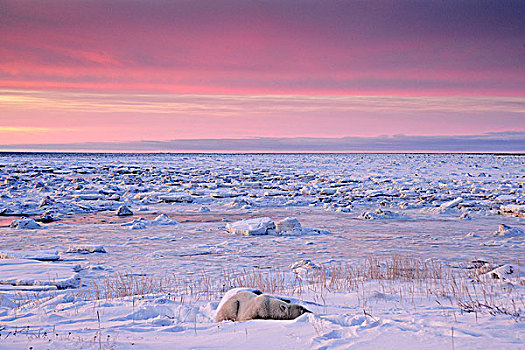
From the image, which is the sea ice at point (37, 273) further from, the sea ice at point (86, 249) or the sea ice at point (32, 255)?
the sea ice at point (86, 249)

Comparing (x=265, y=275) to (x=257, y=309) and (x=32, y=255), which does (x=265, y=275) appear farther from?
(x=32, y=255)

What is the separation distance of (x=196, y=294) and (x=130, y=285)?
123 centimetres

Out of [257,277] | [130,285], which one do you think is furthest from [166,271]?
[257,277]

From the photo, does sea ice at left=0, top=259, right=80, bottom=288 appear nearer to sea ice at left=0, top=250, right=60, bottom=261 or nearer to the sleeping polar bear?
sea ice at left=0, top=250, right=60, bottom=261

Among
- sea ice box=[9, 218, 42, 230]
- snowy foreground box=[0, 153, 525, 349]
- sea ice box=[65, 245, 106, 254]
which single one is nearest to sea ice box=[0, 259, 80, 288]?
snowy foreground box=[0, 153, 525, 349]

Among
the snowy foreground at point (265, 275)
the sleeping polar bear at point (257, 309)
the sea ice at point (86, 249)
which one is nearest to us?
the snowy foreground at point (265, 275)

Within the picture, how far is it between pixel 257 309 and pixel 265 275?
250cm

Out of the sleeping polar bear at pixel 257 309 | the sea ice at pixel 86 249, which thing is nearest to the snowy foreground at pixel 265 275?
the sea ice at pixel 86 249

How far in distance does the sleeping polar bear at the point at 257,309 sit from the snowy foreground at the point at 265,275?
0.18m

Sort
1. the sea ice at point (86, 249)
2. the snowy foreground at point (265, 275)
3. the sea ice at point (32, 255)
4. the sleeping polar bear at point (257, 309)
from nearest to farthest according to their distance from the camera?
1. the snowy foreground at point (265, 275)
2. the sleeping polar bear at point (257, 309)
3. the sea ice at point (32, 255)
4. the sea ice at point (86, 249)

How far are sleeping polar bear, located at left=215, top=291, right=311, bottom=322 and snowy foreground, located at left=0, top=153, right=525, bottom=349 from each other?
0.18 m

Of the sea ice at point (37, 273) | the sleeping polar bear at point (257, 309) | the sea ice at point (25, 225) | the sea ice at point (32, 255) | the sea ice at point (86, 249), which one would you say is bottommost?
the sea ice at point (25, 225)

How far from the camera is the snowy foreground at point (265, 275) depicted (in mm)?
3576

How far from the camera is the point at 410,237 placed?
10.2 m
